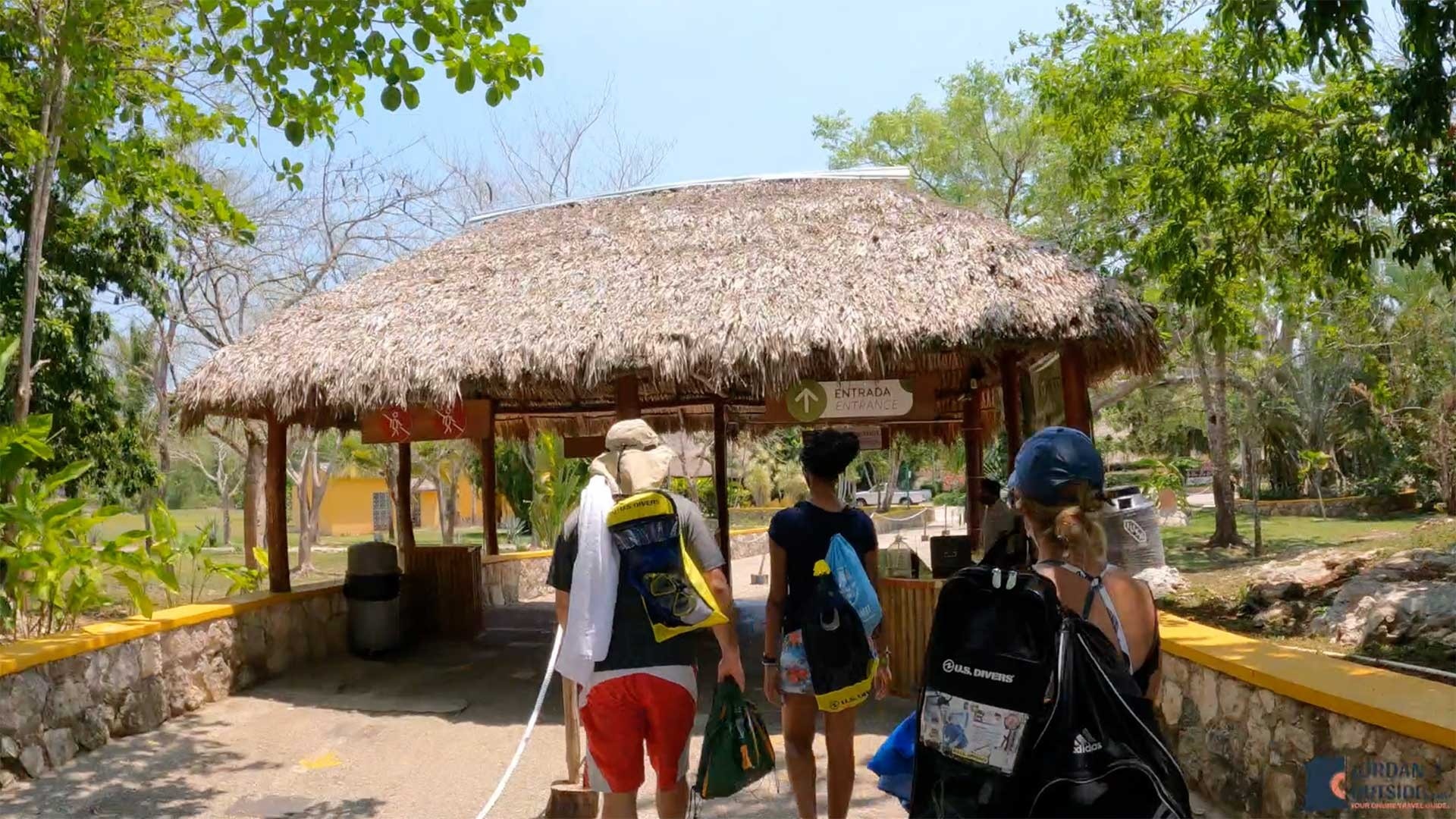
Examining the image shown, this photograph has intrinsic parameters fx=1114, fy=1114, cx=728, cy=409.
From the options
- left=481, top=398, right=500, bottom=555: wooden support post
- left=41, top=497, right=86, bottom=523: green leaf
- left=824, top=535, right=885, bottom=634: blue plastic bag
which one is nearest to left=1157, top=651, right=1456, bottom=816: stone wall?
left=824, top=535, right=885, bottom=634: blue plastic bag

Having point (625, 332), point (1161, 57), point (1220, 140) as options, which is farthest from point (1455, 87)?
point (625, 332)

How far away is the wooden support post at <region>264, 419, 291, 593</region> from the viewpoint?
897 cm

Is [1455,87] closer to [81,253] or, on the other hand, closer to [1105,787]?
[1105,787]

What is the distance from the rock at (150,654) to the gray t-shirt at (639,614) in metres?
4.39

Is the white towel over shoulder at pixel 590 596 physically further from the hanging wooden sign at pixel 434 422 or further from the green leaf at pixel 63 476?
the hanging wooden sign at pixel 434 422

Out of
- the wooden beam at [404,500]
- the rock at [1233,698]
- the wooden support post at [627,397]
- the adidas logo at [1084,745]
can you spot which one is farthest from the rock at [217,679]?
the adidas logo at [1084,745]

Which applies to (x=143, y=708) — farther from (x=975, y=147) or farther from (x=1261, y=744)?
(x=975, y=147)

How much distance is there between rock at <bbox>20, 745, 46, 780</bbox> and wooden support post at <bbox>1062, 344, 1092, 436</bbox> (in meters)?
6.36

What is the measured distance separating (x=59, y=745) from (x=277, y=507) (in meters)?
3.11

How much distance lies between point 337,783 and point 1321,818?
4716mm

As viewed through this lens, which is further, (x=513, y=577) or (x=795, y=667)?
(x=513, y=577)

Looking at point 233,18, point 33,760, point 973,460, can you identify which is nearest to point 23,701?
point 33,760

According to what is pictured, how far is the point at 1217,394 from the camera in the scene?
658 inches

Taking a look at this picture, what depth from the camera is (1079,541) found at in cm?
216
